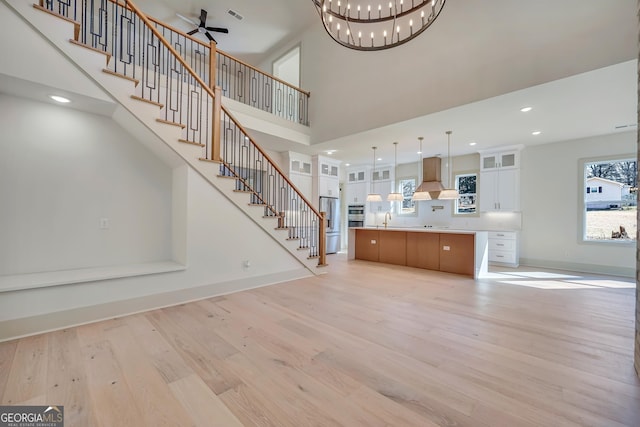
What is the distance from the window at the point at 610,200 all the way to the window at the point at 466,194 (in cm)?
208

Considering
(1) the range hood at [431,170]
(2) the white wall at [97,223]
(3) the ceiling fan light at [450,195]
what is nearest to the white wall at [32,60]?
(2) the white wall at [97,223]

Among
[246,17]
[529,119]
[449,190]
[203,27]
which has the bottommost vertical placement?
[449,190]

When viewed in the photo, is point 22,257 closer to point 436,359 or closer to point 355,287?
point 355,287

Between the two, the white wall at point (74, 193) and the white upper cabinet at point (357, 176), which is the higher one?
the white upper cabinet at point (357, 176)

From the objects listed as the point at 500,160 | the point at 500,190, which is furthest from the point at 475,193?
the point at 500,160

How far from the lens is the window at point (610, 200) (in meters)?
5.17

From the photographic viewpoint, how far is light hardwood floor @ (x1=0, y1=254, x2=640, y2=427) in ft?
A: 4.94

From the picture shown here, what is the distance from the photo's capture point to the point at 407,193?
27.1ft

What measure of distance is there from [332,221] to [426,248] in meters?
2.88

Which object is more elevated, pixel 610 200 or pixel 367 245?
pixel 610 200

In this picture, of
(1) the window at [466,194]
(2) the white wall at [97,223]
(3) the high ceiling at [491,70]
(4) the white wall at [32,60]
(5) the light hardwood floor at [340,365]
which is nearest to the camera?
(5) the light hardwood floor at [340,365]

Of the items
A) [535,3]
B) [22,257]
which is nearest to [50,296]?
[22,257]

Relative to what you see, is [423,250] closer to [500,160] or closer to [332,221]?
[332,221]

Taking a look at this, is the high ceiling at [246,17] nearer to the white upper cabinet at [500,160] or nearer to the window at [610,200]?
the white upper cabinet at [500,160]
